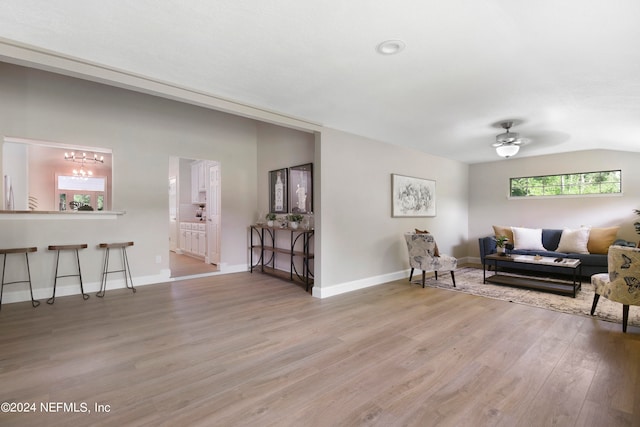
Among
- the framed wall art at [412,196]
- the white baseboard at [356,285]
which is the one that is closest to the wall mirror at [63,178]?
the white baseboard at [356,285]

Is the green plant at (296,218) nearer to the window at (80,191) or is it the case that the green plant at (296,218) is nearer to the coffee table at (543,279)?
the coffee table at (543,279)

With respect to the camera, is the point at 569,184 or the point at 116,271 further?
the point at 569,184

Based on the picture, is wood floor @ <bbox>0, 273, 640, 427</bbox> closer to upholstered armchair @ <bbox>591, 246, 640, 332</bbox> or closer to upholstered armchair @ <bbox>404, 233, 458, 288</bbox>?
upholstered armchair @ <bbox>591, 246, 640, 332</bbox>

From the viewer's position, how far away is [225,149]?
5746mm

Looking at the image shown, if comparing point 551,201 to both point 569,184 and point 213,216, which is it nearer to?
point 569,184

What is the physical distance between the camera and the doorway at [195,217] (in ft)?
20.8

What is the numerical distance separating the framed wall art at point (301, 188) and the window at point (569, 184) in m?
4.88

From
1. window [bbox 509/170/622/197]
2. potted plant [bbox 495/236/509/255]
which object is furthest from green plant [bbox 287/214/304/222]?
window [bbox 509/170/622/197]

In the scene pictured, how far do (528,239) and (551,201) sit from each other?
111 cm

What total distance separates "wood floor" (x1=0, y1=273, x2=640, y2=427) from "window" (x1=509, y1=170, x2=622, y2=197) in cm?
379

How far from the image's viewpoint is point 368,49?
223cm

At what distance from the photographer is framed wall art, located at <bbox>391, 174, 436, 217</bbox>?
5.26 m

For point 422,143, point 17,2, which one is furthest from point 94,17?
point 422,143

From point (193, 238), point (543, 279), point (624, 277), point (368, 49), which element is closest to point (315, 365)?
point (368, 49)
